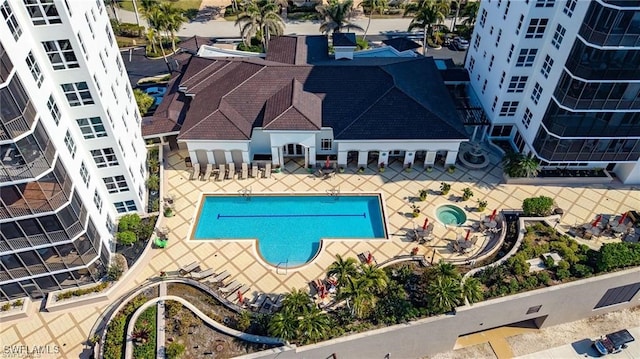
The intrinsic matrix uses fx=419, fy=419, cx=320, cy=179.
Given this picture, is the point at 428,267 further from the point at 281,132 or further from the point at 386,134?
the point at 281,132

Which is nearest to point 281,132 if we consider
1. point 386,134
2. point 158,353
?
point 386,134

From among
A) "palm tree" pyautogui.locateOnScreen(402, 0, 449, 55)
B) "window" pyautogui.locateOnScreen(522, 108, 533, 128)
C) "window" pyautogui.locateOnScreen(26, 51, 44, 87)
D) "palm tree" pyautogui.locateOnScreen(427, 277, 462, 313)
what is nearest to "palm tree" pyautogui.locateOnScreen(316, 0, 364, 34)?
"palm tree" pyautogui.locateOnScreen(402, 0, 449, 55)

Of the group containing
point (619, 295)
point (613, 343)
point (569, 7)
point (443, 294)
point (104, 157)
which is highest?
point (569, 7)

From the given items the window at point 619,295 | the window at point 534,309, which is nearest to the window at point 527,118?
the window at point 619,295

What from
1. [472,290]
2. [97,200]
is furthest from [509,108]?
[97,200]

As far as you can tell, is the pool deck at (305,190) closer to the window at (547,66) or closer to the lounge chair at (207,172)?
the lounge chair at (207,172)

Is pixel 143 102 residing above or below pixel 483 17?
below

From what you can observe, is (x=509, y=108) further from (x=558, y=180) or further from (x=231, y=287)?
(x=231, y=287)
